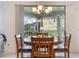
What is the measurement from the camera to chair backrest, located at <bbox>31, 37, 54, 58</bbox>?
3424 millimetres

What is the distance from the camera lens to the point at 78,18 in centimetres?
573

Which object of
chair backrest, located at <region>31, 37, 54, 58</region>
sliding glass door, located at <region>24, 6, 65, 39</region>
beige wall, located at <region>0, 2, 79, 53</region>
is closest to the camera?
chair backrest, located at <region>31, 37, 54, 58</region>

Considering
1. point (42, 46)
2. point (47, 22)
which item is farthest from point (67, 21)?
point (42, 46)

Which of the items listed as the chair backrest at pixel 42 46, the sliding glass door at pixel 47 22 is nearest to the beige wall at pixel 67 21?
the sliding glass door at pixel 47 22

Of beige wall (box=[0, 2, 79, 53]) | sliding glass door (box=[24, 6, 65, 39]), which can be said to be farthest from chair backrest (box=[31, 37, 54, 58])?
sliding glass door (box=[24, 6, 65, 39])

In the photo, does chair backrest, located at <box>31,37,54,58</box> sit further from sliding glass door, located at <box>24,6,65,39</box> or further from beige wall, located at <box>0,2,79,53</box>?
sliding glass door, located at <box>24,6,65,39</box>

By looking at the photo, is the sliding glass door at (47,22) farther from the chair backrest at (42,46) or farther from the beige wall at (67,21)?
the chair backrest at (42,46)

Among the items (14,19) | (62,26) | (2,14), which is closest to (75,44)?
(62,26)

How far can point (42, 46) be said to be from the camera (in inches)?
138

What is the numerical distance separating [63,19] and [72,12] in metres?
0.46

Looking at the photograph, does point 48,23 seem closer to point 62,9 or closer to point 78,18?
point 62,9

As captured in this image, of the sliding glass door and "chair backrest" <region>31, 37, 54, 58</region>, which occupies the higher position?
the sliding glass door

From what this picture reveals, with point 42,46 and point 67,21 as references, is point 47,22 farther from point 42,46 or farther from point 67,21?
point 42,46

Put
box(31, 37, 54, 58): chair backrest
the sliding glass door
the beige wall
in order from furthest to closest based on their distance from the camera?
the sliding glass door, the beige wall, box(31, 37, 54, 58): chair backrest
